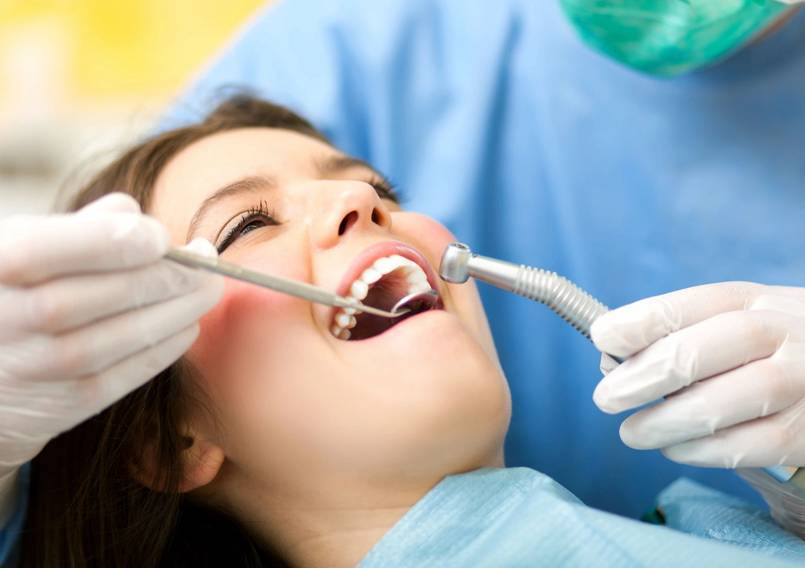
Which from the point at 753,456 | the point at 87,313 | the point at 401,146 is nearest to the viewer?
the point at 87,313

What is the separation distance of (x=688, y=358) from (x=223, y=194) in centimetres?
55

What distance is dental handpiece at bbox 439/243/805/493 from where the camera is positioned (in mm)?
866

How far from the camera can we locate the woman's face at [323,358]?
0.89 m

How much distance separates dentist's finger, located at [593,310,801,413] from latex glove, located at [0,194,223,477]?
42 centimetres

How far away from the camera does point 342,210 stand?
3.07 feet

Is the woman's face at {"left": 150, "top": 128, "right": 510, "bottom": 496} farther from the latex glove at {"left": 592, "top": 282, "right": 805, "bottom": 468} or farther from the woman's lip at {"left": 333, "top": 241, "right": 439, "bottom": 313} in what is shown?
the latex glove at {"left": 592, "top": 282, "right": 805, "bottom": 468}

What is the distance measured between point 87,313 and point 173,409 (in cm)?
26

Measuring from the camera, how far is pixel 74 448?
104 cm

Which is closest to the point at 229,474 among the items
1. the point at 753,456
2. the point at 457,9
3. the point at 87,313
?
the point at 87,313

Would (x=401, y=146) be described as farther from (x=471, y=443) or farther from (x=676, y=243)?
(x=471, y=443)

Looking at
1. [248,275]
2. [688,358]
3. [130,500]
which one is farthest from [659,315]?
[130,500]

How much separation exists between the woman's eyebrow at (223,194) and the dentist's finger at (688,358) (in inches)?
18.1

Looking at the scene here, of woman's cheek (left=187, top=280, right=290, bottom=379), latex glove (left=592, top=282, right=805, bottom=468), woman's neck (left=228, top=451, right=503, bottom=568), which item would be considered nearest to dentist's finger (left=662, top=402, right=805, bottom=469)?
latex glove (left=592, top=282, right=805, bottom=468)

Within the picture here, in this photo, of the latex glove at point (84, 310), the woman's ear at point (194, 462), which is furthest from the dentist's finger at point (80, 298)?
the woman's ear at point (194, 462)
